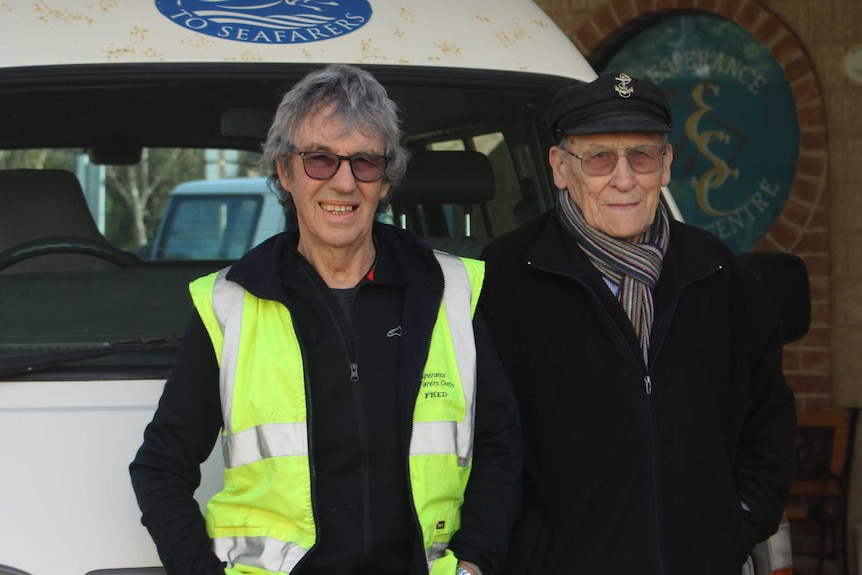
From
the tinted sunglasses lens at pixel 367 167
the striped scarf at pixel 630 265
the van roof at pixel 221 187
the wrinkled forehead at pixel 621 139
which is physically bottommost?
the striped scarf at pixel 630 265

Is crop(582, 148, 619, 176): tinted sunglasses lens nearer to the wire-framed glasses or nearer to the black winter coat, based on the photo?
the wire-framed glasses

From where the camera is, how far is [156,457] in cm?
236

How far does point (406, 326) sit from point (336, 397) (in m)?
0.18

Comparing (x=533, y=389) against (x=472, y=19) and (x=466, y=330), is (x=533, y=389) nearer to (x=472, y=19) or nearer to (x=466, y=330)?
(x=466, y=330)

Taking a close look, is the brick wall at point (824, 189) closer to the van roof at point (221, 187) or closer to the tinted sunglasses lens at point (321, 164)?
the van roof at point (221, 187)

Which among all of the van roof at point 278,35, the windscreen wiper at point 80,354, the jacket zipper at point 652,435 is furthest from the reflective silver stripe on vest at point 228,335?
the van roof at point 278,35

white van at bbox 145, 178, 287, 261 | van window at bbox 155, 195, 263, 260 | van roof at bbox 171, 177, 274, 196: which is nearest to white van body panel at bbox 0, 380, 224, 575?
white van at bbox 145, 178, 287, 261

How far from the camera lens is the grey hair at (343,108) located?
8.16ft

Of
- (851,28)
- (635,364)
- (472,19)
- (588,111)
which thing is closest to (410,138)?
(472,19)

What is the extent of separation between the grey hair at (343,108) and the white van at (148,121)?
589mm

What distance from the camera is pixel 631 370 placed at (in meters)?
2.56

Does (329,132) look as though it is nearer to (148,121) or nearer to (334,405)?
(334,405)

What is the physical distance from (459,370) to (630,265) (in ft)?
1.36

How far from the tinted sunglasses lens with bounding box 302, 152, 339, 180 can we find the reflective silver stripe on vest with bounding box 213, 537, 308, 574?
65cm
